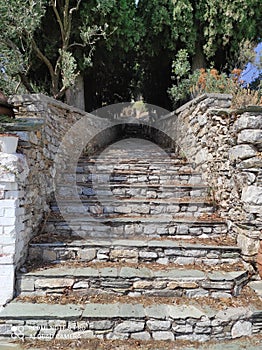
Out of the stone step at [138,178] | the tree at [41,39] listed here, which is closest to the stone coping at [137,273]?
the stone step at [138,178]

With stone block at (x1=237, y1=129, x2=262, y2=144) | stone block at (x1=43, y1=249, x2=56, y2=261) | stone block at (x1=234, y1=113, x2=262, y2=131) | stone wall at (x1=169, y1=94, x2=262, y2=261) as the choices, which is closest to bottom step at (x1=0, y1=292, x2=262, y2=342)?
stone block at (x1=43, y1=249, x2=56, y2=261)

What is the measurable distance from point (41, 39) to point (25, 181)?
13.7ft

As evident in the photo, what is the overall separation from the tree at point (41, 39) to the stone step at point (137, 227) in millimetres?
2323

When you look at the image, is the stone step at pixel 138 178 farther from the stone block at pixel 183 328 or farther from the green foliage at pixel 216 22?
the green foliage at pixel 216 22

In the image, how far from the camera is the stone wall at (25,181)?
2.29m

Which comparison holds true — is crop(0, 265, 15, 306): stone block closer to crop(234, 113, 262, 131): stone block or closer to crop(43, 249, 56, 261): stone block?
crop(43, 249, 56, 261): stone block

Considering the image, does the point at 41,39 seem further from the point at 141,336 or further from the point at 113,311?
the point at 141,336

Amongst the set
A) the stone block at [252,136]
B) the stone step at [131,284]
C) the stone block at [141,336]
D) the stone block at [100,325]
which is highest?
the stone block at [252,136]

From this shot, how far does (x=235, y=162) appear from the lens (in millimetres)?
2818

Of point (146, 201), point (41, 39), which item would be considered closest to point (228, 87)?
point (146, 201)

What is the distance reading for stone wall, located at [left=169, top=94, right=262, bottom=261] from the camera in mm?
2543

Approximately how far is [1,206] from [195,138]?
320cm

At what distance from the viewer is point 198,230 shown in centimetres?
302

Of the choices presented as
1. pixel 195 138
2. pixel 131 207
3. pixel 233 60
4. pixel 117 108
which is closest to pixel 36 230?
pixel 131 207
